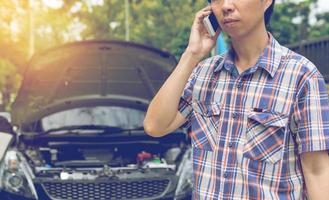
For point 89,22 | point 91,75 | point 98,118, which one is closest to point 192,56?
point 98,118

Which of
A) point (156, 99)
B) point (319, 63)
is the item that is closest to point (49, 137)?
point (319, 63)

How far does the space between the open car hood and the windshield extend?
8 centimetres

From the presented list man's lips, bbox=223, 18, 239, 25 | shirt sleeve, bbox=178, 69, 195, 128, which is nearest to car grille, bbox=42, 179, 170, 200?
shirt sleeve, bbox=178, 69, 195, 128

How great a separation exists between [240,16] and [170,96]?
0.87ft

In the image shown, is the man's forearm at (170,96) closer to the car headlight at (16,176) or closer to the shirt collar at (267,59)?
the shirt collar at (267,59)

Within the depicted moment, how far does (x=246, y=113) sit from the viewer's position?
1.34 metres

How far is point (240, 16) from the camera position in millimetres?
1343

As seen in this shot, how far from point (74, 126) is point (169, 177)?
3.67ft

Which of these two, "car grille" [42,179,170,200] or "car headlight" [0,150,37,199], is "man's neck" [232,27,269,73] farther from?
"car headlight" [0,150,37,199]

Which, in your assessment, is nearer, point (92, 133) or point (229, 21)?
point (229, 21)

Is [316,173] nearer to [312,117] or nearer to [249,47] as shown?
[312,117]

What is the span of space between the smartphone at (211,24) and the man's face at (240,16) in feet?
0.36

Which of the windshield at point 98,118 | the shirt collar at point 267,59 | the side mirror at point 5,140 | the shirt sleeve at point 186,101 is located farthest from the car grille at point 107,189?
the shirt collar at point 267,59

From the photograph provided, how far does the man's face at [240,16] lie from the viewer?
1.34m
